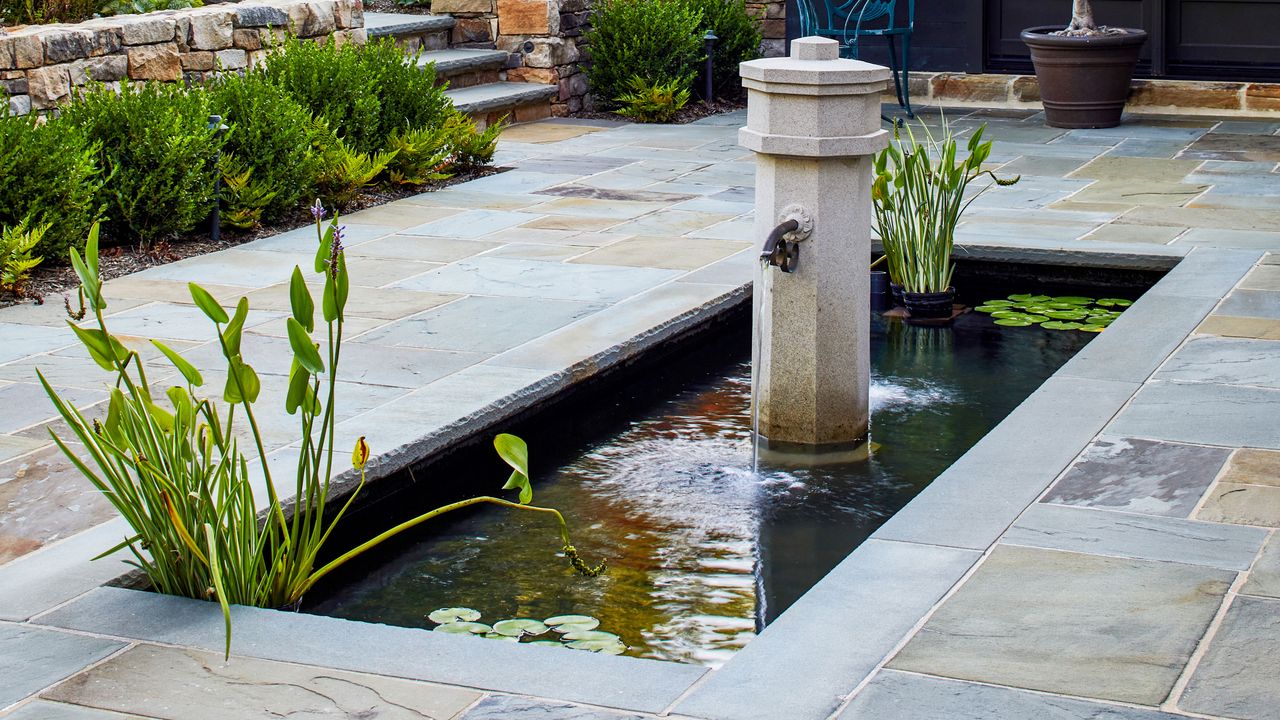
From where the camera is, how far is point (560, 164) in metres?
9.59

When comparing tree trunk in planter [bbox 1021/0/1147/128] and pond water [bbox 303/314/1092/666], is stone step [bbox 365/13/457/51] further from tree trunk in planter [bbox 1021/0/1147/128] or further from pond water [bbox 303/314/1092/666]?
pond water [bbox 303/314/1092/666]

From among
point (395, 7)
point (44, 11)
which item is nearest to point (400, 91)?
point (44, 11)

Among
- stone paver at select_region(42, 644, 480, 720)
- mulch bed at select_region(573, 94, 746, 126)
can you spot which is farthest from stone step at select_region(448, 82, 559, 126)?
stone paver at select_region(42, 644, 480, 720)

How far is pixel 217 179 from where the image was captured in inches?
285

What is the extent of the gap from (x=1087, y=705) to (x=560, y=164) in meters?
7.21

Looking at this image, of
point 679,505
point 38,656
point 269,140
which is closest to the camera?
point 38,656

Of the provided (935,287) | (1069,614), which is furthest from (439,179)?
(1069,614)

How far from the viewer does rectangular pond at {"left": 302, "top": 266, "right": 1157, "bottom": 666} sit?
12.0ft

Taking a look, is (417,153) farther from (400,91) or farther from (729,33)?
(729,33)

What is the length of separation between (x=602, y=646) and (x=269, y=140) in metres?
4.76

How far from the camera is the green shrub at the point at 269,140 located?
24.5 feet

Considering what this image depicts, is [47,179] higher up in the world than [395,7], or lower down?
lower down

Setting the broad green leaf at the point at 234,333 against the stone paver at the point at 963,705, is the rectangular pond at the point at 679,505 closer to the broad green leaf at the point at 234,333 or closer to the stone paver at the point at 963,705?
the stone paver at the point at 963,705

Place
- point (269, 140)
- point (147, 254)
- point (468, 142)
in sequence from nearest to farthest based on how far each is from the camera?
point (147, 254)
point (269, 140)
point (468, 142)
